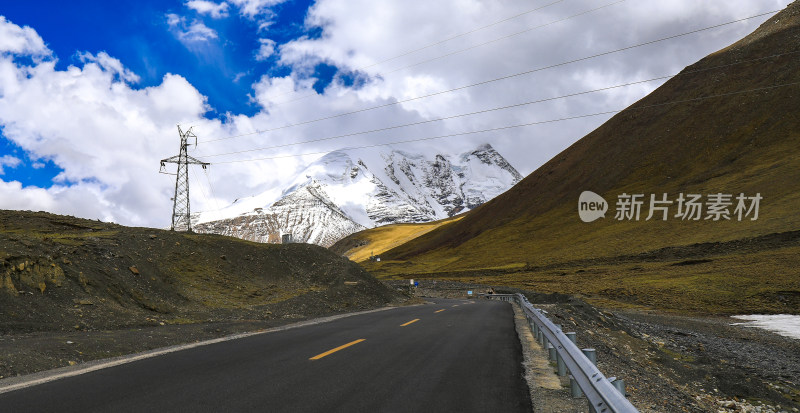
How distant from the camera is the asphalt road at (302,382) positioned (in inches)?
213

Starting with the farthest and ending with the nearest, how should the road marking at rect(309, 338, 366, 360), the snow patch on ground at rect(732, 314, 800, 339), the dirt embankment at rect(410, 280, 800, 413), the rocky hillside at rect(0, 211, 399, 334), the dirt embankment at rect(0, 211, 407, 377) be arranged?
the snow patch on ground at rect(732, 314, 800, 339)
the rocky hillside at rect(0, 211, 399, 334)
the dirt embankment at rect(0, 211, 407, 377)
the dirt embankment at rect(410, 280, 800, 413)
the road marking at rect(309, 338, 366, 360)

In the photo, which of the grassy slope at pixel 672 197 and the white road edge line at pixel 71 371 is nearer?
the white road edge line at pixel 71 371

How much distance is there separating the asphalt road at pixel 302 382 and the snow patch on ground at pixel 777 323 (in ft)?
75.0

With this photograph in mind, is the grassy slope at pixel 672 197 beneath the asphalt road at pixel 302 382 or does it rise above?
above

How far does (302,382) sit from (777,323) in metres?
32.7

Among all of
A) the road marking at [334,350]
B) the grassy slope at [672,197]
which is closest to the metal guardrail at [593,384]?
the road marking at [334,350]

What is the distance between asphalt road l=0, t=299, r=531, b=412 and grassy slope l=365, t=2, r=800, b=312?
36.8 m

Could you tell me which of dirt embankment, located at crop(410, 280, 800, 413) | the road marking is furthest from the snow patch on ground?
the road marking

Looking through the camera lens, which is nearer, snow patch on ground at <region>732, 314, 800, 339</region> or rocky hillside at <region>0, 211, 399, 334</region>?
rocky hillside at <region>0, 211, 399, 334</region>

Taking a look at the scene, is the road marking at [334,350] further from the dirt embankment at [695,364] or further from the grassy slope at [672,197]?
the grassy slope at [672,197]

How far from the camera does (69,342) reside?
32.0 ft

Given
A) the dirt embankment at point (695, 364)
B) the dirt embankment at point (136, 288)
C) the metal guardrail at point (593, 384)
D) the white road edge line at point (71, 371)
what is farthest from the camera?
the dirt embankment at point (136, 288)

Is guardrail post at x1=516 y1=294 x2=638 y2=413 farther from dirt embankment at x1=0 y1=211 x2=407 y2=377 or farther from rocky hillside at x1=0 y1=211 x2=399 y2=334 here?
rocky hillside at x1=0 y1=211 x2=399 y2=334

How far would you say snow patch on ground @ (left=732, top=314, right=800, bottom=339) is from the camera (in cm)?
2494
